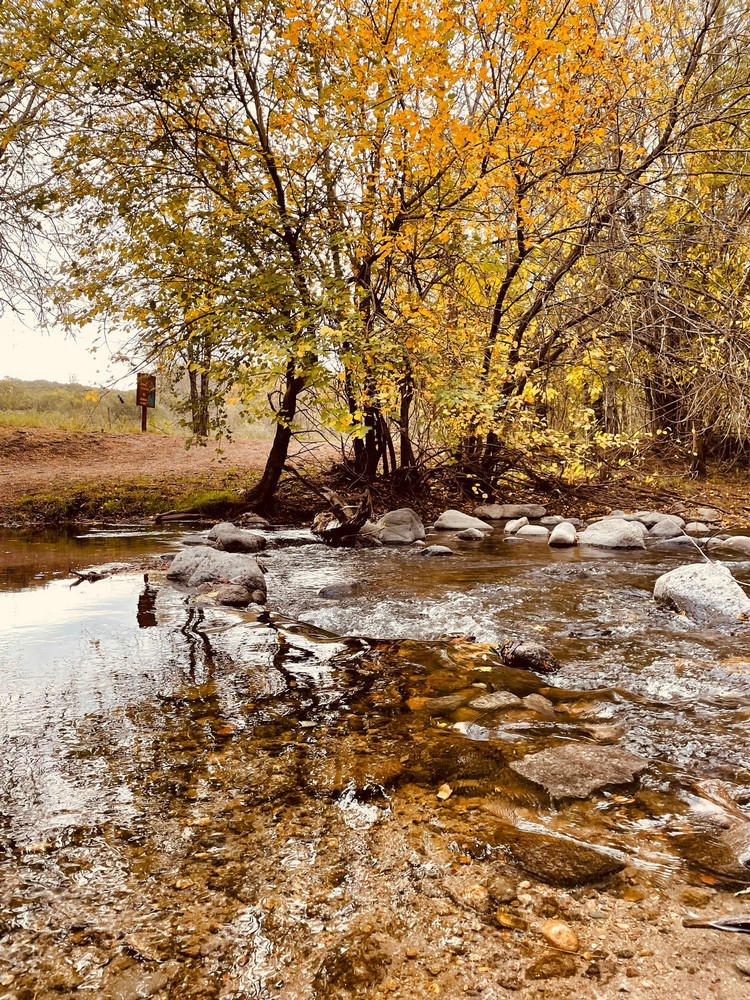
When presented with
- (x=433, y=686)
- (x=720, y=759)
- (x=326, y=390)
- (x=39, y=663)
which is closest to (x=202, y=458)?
(x=326, y=390)

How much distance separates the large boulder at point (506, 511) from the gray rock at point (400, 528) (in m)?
1.39

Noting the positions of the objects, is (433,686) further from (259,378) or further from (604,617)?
(259,378)

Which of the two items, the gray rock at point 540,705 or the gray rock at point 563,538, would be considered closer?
the gray rock at point 540,705

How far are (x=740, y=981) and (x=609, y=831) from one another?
2.03 feet

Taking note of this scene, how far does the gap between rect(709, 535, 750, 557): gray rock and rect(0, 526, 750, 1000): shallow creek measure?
3.12 metres

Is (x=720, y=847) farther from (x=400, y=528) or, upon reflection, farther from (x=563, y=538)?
(x=400, y=528)

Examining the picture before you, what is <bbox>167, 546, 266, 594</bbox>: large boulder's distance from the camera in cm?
553

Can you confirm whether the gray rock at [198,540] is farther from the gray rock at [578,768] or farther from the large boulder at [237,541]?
the gray rock at [578,768]

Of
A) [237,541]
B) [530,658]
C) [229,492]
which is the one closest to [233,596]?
[237,541]

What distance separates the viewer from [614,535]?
763cm

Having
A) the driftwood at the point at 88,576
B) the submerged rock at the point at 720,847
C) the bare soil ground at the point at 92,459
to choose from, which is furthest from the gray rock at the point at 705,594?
the bare soil ground at the point at 92,459

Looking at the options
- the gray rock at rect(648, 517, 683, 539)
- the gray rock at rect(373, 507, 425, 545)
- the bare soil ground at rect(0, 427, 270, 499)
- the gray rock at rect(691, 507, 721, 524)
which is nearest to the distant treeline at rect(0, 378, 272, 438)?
the bare soil ground at rect(0, 427, 270, 499)

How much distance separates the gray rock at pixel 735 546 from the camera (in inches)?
277

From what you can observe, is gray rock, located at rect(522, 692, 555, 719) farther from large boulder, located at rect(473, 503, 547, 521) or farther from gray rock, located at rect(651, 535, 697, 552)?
large boulder, located at rect(473, 503, 547, 521)
